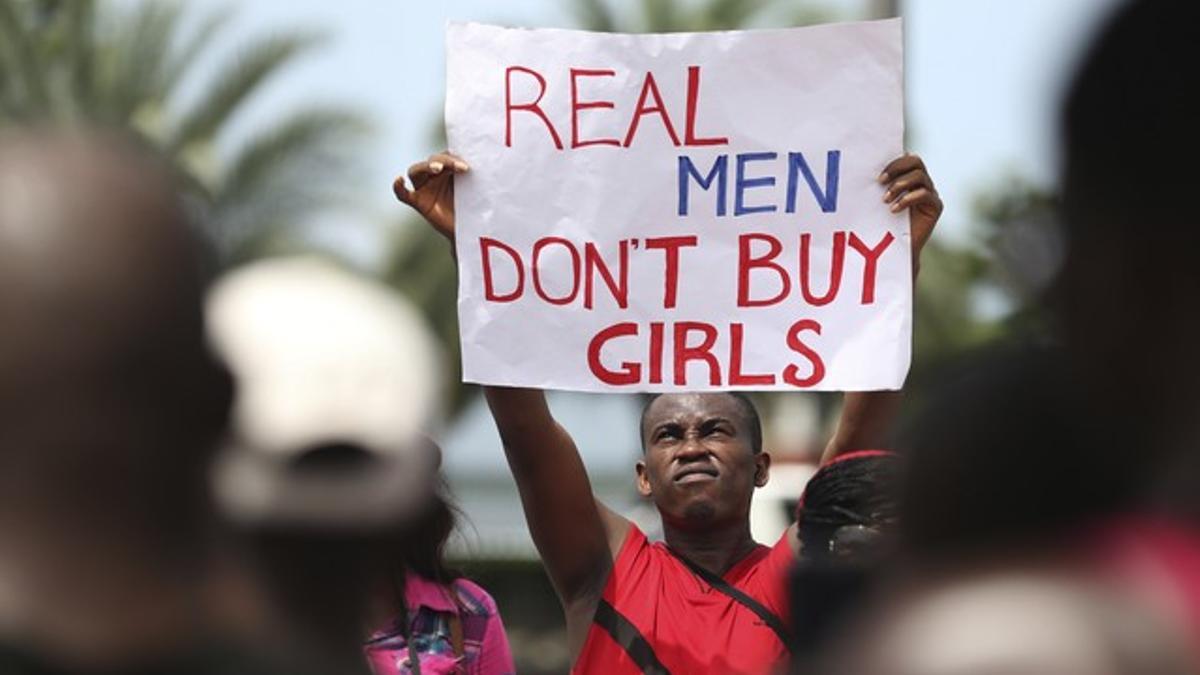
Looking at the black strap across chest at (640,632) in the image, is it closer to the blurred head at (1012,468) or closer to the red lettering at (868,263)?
the red lettering at (868,263)

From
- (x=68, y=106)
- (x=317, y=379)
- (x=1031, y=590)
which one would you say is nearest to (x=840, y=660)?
(x=1031, y=590)

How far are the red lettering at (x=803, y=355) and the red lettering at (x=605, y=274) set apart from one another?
1.22 ft

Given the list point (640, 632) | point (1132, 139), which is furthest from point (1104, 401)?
point (640, 632)

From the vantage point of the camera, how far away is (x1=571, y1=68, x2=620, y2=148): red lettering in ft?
17.1

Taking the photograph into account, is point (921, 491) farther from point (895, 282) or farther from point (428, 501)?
point (895, 282)

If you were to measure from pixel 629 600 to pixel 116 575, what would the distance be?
3.27 metres

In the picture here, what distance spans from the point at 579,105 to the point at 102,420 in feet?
12.2

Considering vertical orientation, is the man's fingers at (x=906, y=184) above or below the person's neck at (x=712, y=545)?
above

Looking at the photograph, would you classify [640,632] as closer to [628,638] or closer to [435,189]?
[628,638]

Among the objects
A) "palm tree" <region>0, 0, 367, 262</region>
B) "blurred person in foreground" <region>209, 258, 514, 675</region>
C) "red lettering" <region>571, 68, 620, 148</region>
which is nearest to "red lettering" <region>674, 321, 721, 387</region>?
"red lettering" <region>571, 68, 620, 148</region>

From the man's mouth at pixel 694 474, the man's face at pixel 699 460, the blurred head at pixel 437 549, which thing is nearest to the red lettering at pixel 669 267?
the man's face at pixel 699 460

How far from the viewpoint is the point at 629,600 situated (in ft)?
15.9

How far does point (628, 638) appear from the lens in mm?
4766

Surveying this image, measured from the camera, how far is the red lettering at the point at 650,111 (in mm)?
5242
